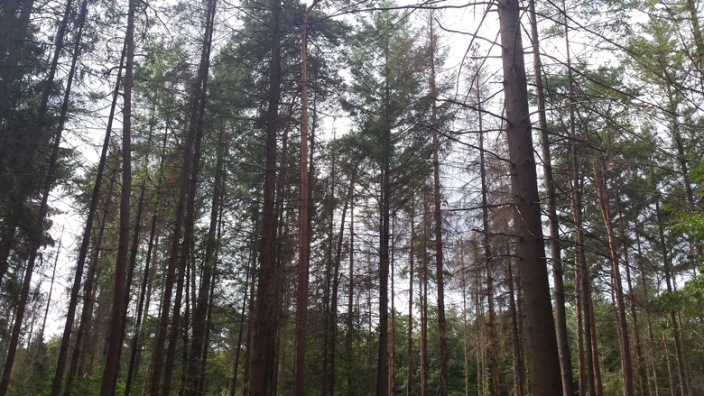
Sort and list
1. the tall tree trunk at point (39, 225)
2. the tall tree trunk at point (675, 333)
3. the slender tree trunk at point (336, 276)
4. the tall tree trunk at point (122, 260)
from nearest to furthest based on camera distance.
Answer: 1. the tall tree trunk at point (122, 260)
2. the tall tree trunk at point (39, 225)
3. the slender tree trunk at point (336, 276)
4. the tall tree trunk at point (675, 333)

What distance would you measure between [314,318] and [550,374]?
12.7 m

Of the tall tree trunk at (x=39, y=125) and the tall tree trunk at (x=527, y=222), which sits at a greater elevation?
the tall tree trunk at (x=39, y=125)

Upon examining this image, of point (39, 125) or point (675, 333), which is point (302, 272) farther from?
point (675, 333)

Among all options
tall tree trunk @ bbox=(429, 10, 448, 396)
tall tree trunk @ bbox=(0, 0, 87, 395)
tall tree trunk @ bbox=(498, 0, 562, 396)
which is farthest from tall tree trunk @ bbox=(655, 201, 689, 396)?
tall tree trunk @ bbox=(0, 0, 87, 395)

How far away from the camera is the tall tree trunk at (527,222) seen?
3.79 meters

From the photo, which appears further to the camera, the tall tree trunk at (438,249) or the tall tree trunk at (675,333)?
the tall tree trunk at (675,333)

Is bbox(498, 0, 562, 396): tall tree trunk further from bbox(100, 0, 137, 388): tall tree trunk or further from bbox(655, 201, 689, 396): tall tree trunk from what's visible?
bbox(655, 201, 689, 396): tall tree trunk

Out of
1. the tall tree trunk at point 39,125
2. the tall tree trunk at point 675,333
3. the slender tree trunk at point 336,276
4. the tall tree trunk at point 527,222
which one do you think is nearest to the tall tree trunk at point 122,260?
the tall tree trunk at point 39,125

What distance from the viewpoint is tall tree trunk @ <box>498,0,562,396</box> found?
379cm

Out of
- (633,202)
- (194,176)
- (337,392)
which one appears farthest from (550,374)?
(633,202)

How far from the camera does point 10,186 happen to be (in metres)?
11.0

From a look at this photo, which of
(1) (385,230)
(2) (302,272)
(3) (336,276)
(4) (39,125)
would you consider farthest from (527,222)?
(3) (336,276)

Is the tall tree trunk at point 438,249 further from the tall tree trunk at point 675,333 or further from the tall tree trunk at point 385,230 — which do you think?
the tall tree trunk at point 675,333

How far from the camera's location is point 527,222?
13.5 ft
